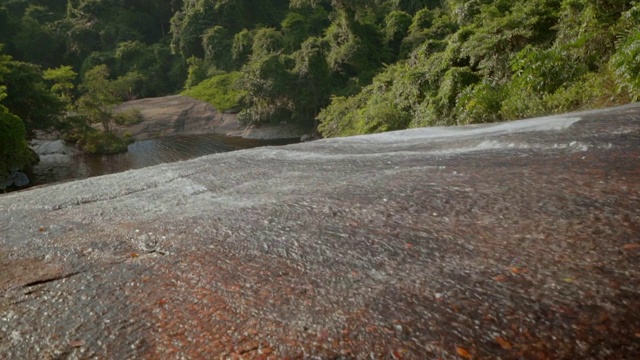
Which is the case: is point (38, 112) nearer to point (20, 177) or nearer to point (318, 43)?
point (20, 177)

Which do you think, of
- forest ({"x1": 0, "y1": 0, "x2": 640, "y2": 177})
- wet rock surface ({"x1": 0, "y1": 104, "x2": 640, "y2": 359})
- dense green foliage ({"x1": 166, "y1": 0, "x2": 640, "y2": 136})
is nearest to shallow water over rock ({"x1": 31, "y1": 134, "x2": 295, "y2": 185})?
forest ({"x1": 0, "y1": 0, "x2": 640, "y2": 177})

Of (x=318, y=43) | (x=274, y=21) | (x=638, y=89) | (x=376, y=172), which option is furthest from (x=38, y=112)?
(x=274, y=21)

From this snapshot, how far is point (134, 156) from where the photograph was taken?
28.4 meters

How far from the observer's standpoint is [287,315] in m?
2.83

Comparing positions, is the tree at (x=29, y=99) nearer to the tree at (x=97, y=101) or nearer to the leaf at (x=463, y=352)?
the tree at (x=97, y=101)

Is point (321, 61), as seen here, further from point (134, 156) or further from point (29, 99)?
point (29, 99)

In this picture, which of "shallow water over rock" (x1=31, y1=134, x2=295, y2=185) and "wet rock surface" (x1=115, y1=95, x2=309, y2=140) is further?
"wet rock surface" (x1=115, y1=95, x2=309, y2=140)

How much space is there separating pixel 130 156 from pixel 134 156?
249 mm

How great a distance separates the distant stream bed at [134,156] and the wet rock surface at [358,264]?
19182mm

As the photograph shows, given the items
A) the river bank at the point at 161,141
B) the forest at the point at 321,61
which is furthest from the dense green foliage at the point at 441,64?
the river bank at the point at 161,141

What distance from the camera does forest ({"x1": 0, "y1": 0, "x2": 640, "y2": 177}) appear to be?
11.8 metres

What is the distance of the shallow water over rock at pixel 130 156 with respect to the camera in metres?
24.4

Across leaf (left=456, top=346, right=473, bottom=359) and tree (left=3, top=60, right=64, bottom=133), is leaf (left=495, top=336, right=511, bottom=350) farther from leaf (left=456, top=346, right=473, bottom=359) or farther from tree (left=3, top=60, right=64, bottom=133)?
tree (left=3, top=60, right=64, bottom=133)

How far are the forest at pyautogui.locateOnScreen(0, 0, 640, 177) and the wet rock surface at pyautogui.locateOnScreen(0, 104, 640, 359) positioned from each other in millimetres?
6476
